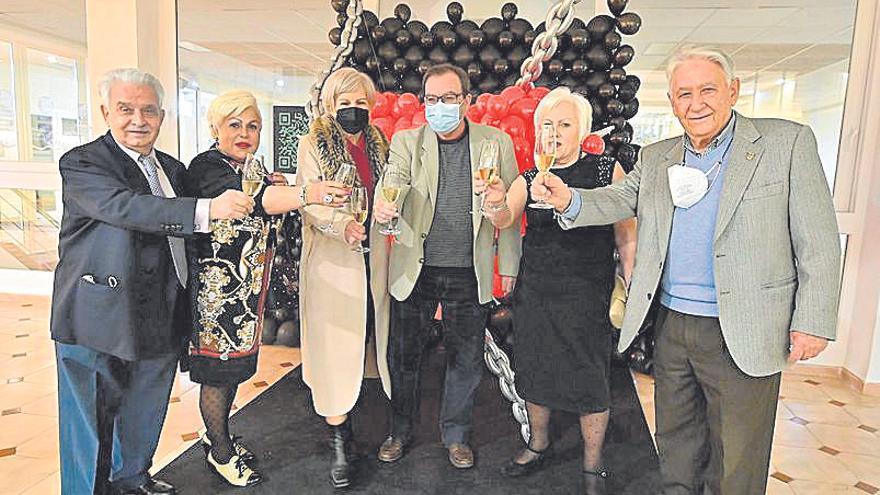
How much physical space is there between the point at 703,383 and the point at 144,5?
490cm

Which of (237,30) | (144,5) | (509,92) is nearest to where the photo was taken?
(509,92)

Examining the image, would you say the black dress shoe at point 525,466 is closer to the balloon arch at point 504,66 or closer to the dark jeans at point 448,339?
the dark jeans at point 448,339

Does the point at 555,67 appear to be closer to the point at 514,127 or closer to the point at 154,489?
the point at 514,127

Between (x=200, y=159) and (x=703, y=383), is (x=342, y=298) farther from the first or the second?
(x=703, y=383)

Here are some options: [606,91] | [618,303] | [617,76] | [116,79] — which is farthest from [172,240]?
[617,76]

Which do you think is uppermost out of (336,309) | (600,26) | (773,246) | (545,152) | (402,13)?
(402,13)

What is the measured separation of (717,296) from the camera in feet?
5.94

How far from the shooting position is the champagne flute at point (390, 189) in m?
2.08

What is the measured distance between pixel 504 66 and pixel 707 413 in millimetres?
2800

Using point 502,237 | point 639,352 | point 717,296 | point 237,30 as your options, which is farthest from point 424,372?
point 237,30

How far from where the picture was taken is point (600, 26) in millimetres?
3926

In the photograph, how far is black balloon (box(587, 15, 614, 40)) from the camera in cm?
392

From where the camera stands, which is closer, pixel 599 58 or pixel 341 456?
pixel 341 456

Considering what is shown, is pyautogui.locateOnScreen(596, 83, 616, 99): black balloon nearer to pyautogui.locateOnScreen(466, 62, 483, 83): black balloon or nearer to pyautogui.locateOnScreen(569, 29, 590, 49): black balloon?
pyautogui.locateOnScreen(569, 29, 590, 49): black balloon
